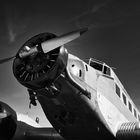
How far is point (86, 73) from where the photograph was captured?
1011 centimetres

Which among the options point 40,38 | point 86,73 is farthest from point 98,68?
point 40,38

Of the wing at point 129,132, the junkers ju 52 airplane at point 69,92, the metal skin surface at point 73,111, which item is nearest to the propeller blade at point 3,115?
the junkers ju 52 airplane at point 69,92

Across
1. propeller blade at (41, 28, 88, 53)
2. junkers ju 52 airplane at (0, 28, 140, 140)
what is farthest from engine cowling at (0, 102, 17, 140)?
propeller blade at (41, 28, 88, 53)

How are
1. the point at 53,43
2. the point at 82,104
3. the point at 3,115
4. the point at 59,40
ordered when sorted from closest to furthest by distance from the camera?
the point at 53,43
the point at 59,40
the point at 82,104
the point at 3,115

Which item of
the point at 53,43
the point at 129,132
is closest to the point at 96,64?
the point at 129,132

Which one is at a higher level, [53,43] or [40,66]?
[53,43]

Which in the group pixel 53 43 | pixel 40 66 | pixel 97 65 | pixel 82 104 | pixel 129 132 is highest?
pixel 53 43

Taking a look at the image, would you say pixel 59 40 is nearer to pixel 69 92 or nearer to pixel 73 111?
pixel 69 92

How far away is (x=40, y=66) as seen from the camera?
852cm

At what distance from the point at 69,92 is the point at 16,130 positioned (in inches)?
212

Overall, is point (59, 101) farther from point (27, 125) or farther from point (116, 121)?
point (27, 125)

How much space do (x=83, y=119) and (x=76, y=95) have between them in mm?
1138

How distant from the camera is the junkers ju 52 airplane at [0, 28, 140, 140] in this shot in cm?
855

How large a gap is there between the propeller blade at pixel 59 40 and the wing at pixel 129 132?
176 inches
